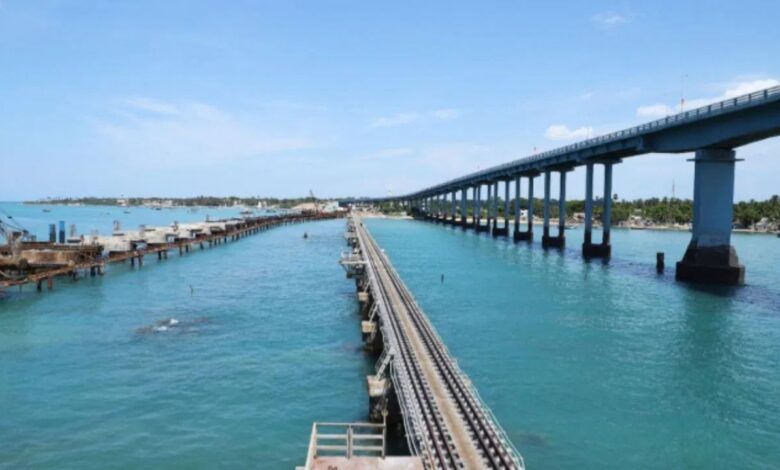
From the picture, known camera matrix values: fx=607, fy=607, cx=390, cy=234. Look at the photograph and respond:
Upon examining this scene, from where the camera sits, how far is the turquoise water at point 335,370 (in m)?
23.7

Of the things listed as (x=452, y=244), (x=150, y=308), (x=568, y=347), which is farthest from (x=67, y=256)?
(x=452, y=244)

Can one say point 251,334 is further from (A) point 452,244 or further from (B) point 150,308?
(A) point 452,244

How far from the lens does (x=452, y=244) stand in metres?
131

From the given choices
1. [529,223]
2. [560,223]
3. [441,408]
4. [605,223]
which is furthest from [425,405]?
[529,223]

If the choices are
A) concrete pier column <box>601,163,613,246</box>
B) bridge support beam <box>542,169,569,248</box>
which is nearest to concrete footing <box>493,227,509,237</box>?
bridge support beam <box>542,169,569,248</box>

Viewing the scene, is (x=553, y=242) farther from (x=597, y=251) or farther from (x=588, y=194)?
(x=597, y=251)

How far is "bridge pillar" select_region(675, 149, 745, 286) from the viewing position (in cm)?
6712

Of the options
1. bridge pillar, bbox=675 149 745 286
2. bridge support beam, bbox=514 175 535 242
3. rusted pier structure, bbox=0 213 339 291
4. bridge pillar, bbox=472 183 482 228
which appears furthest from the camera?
bridge pillar, bbox=472 183 482 228

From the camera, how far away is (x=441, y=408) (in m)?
22.7

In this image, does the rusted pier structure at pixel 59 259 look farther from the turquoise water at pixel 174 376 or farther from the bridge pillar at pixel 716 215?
the bridge pillar at pixel 716 215

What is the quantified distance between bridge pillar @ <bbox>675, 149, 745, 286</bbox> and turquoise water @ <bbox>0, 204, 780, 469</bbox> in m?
5.42

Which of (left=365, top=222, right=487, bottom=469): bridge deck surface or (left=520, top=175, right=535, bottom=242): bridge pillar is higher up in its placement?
(left=520, top=175, right=535, bottom=242): bridge pillar

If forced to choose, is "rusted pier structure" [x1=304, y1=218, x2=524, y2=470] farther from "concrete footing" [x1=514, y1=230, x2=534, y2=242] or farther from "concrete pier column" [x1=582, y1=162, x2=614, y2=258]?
"concrete footing" [x1=514, y1=230, x2=534, y2=242]

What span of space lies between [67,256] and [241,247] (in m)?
50.0
